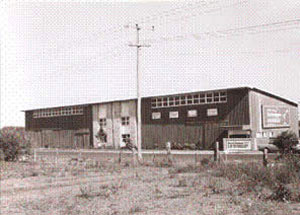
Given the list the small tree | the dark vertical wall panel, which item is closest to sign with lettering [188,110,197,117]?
the dark vertical wall panel

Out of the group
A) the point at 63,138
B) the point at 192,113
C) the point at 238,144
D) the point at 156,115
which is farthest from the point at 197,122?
the point at 63,138

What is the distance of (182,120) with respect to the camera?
4400 cm

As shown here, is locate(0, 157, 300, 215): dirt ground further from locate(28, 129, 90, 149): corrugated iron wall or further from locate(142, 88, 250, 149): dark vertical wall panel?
locate(28, 129, 90, 149): corrugated iron wall

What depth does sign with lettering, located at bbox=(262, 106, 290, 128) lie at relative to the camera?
41.2 meters

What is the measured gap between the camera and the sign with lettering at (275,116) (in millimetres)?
41231

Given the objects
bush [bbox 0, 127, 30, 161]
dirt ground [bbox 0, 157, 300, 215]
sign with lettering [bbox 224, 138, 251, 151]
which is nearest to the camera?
dirt ground [bbox 0, 157, 300, 215]

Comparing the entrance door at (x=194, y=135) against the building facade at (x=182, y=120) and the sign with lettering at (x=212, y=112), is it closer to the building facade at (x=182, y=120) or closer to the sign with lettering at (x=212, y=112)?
the building facade at (x=182, y=120)

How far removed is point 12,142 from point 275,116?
27.8 meters

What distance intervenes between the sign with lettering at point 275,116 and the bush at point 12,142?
24.6 meters

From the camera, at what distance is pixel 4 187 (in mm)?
15305

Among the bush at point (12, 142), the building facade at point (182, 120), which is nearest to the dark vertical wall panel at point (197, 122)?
the building facade at point (182, 120)

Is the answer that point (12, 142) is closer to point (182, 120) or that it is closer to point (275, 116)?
point (182, 120)

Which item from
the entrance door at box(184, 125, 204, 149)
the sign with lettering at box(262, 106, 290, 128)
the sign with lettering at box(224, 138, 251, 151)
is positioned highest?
the sign with lettering at box(262, 106, 290, 128)

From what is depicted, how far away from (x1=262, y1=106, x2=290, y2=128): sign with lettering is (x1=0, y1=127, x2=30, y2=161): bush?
2460 centimetres
